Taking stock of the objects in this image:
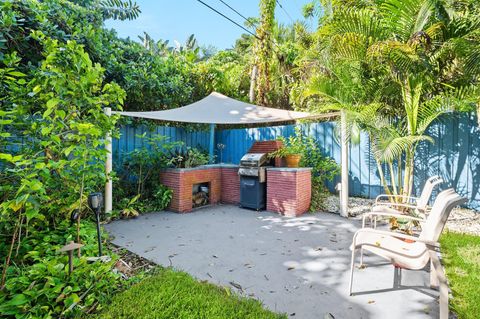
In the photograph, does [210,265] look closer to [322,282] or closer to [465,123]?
[322,282]

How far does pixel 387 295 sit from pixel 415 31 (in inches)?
168

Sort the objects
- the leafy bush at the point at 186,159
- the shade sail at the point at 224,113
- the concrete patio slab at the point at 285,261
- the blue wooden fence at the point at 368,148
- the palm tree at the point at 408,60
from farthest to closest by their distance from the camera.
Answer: the leafy bush at the point at 186,159
the shade sail at the point at 224,113
the blue wooden fence at the point at 368,148
the palm tree at the point at 408,60
the concrete patio slab at the point at 285,261

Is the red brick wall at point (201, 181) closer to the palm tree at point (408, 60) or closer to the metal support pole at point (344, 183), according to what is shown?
the metal support pole at point (344, 183)

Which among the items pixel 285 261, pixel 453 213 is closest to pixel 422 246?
pixel 285 261

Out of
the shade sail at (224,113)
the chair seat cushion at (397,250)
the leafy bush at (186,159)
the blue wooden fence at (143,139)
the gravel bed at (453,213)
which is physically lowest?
the gravel bed at (453,213)

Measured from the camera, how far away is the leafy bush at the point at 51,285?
5.97 feet

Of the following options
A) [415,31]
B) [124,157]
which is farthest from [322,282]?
[124,157]

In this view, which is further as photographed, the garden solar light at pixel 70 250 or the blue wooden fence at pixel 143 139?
the blue wooden fence at pixel 143 139

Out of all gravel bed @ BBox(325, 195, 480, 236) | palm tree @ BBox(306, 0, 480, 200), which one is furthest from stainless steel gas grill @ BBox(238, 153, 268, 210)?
palm tree @ BBox(306, 0, 480, 200)

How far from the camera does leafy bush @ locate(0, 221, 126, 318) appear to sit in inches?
71.6

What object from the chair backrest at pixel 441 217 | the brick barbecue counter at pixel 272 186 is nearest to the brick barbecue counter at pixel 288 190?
the brick barbecue counter at pixel 272 186

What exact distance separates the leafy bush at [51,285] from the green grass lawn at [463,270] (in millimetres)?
3054

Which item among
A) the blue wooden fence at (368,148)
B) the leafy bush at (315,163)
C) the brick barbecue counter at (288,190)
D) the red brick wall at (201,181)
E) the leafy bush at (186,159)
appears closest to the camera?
the blue wooden fence at (368,148)

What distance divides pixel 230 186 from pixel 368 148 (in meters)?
3.56
